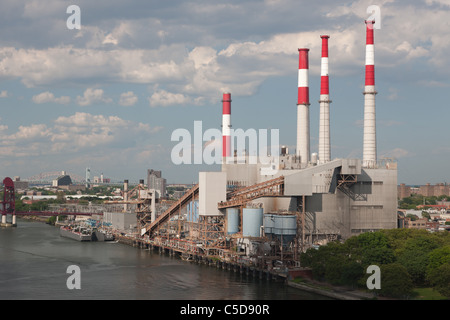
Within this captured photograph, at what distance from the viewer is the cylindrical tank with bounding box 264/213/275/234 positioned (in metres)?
50.0

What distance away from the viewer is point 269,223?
50344 millimetres

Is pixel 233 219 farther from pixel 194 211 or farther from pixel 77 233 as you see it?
pixel 77 233

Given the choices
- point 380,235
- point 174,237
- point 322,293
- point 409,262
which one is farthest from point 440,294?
point 174,237

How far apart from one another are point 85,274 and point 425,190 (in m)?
160

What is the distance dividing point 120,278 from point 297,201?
53.8ft

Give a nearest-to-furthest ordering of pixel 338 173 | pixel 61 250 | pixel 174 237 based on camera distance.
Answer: pixel 338 173, pixel 61 250, pixel 174 237

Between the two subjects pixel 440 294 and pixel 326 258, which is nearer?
pixel 440 294

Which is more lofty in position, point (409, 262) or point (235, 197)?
point (235, 197)

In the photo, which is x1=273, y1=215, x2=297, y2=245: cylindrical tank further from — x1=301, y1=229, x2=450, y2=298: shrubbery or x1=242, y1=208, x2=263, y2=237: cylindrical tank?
x1=301, y1=229, x2=450, y2=298: shrubbery

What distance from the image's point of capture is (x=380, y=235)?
154 feet

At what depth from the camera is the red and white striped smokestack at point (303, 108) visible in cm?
6316

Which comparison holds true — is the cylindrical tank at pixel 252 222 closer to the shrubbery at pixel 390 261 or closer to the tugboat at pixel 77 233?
the shrubbery at pixel 390 261

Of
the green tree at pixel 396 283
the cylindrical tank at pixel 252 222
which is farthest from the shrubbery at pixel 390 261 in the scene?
the cylindrical tank at pixel 252 222
